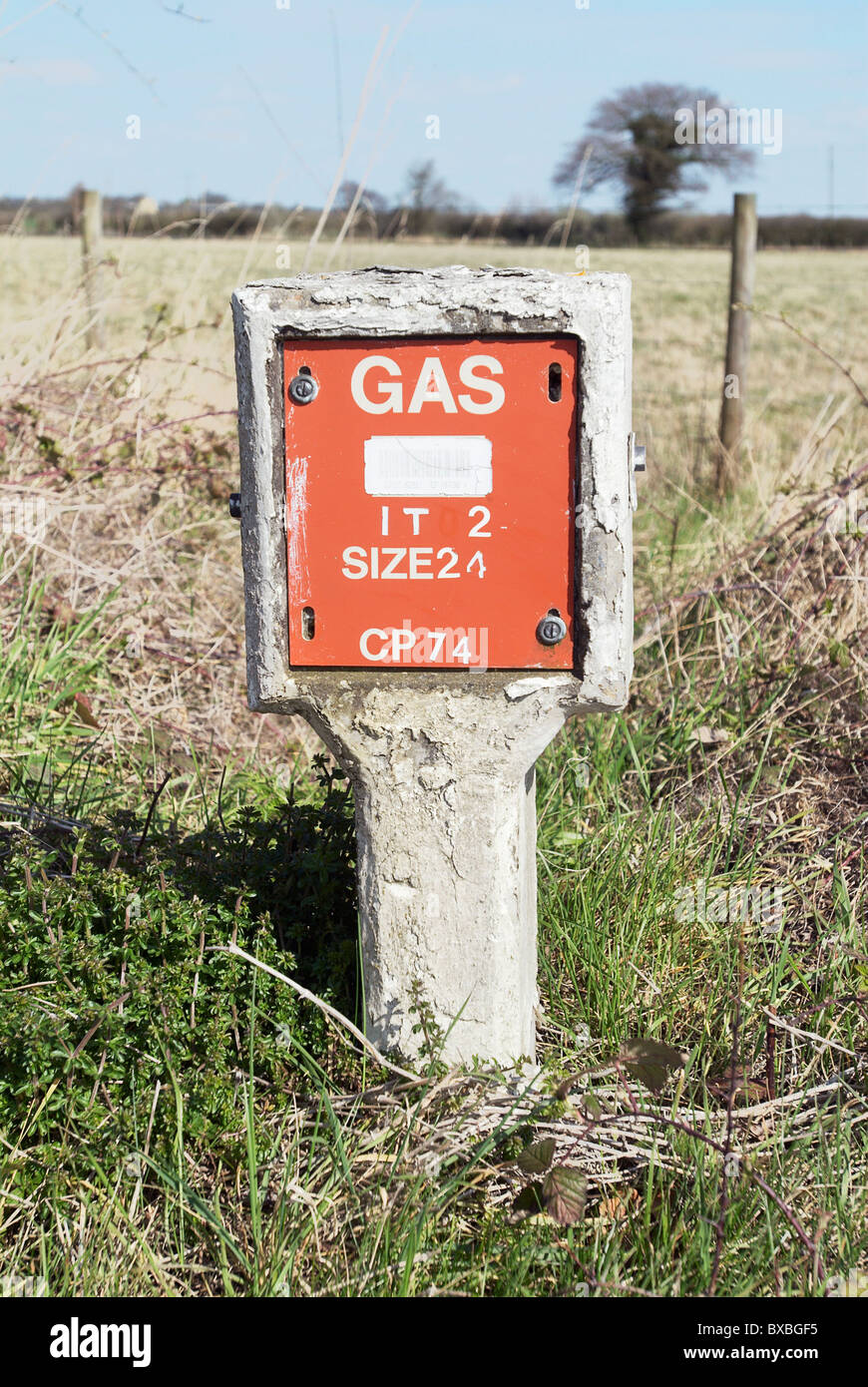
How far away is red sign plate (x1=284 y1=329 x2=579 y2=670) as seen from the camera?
171 cm

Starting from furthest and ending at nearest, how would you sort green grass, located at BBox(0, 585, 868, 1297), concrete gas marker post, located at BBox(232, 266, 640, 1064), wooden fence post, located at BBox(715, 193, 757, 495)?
wooden fence post, located at BBox(715, 193, 757, 495) → concrete gas marker post, located at BBox(232, 266, 640, 1064) → green grass, located at BBox(0, 585, 868, 1297)

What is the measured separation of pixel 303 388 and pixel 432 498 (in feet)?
0.84

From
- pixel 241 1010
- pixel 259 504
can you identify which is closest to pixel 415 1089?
pixel 241 1010

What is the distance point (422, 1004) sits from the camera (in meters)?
1.80

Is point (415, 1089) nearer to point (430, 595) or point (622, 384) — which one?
point (430, 595)

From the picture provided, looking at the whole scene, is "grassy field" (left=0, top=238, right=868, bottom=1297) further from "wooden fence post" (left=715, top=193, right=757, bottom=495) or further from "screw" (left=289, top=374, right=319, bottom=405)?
"wooden fence post" (left=715, top=193, right=757, bottom=495)

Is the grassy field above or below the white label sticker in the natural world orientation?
below

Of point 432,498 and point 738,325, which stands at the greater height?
point 738,325

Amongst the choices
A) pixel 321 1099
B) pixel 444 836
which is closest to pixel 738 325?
pixel 444 836

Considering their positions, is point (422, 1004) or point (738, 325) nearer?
point (422, 1004)

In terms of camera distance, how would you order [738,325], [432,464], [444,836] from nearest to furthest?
[432,464]
[444,836]
[738,325]

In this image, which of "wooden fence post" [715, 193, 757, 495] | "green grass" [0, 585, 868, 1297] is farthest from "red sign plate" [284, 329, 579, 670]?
"wooden fence post" [715, 193, 757, 495]

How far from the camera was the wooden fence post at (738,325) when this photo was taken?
6.28 meters

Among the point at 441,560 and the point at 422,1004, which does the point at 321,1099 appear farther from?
the point at 441,560
